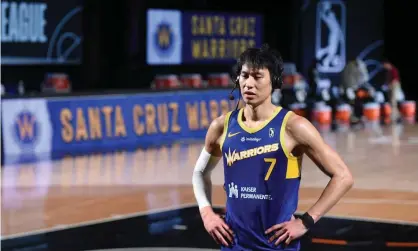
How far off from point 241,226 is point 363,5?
2533cm

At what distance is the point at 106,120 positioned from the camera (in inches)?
677

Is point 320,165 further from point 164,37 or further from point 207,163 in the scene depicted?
point 164,37

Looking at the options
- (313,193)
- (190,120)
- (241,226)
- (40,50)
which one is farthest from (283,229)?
(40,50)

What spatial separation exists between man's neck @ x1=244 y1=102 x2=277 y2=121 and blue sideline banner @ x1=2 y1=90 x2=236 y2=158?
1147 centimetres

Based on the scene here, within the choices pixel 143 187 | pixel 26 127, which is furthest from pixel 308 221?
pixel 26 127

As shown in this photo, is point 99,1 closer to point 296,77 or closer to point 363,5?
point 296,77

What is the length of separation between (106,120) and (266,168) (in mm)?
12757

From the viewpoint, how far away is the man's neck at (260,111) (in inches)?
182

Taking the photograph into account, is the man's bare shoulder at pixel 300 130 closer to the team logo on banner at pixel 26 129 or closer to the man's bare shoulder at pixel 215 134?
the man's bare shoulder at pixel 215 134

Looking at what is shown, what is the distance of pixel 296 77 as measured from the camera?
83.7 feet

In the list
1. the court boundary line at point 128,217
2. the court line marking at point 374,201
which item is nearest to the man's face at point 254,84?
the court boundary line at point 128,217

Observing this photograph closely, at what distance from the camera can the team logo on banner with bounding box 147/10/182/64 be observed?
77.6ft

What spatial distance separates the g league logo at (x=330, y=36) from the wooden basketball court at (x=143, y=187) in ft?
33.1

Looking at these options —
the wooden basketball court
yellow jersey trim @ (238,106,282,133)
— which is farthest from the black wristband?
the wooden basketball court
